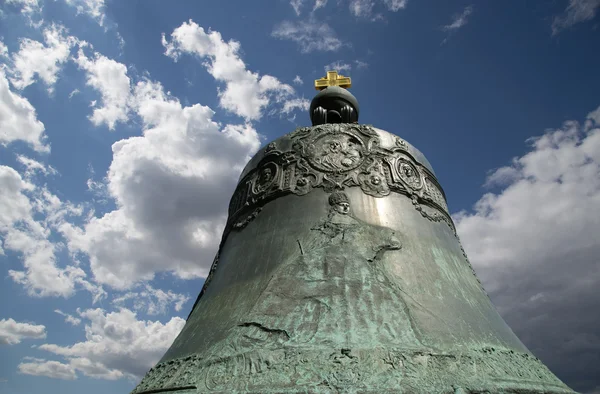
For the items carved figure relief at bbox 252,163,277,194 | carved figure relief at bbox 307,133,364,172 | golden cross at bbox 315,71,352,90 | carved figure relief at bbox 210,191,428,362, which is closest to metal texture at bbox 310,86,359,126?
golden cross at bbox 315,71,352,90

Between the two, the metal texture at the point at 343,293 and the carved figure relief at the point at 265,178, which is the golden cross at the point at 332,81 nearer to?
the metal texture at the point at 343,293

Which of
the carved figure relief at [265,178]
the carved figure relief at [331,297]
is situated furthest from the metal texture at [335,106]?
the carved figure relief at [331,297]

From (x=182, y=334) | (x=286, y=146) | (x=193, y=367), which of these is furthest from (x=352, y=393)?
(x=286, y=146)

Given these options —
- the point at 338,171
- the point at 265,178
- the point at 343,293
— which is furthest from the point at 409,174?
the point at 343,293

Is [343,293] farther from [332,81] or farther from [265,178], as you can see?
[332,81]

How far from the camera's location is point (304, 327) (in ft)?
11.1

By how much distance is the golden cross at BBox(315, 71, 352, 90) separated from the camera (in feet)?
27.2

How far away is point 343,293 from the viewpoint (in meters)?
3.70

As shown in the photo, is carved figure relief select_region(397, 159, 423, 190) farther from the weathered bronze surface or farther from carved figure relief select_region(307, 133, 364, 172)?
carved figure relief select_region(307, 133, 364, 172)

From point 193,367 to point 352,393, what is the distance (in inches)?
55.2

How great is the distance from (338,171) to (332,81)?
3.80 meters

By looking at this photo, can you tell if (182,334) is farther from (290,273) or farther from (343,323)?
(343,323)

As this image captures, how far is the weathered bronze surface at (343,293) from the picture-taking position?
305 cm

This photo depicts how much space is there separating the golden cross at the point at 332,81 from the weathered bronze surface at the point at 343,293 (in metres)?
2.80
